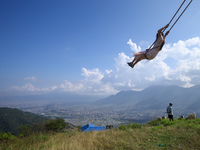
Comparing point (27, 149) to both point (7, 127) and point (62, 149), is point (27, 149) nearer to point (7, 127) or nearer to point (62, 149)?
point (62, 149)

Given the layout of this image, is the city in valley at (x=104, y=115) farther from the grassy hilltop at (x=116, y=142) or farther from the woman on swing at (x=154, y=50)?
the woman on swing at (x=154, y=50)

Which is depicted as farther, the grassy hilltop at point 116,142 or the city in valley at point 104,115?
the city in valley at point 104,115

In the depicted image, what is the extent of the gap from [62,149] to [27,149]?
1.42 m

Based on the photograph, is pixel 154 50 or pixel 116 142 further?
pixel 116 142

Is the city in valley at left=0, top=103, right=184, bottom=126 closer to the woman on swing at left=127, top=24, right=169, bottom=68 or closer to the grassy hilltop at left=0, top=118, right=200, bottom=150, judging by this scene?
the grassy hilltop at left=0, top=118, right=200, bottom=150

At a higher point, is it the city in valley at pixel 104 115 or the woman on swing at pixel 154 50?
the woman on swing at pixel 154 50

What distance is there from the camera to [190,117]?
30.7 ft

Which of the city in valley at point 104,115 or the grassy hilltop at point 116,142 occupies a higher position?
the grassy hilltop at point 116,142

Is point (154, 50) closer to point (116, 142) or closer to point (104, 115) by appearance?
point (116, 142)

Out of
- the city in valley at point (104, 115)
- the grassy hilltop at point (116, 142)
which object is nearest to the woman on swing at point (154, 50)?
the grassy hilltop at point (116, 142)

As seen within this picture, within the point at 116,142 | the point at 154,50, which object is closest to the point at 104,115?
the point at 116,142

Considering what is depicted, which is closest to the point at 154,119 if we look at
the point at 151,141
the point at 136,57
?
the point at 151,141

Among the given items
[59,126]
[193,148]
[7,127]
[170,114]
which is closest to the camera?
[193,148]

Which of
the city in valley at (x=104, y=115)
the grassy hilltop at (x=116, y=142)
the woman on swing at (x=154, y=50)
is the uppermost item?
the woman on swing at (x=154, y=50)
